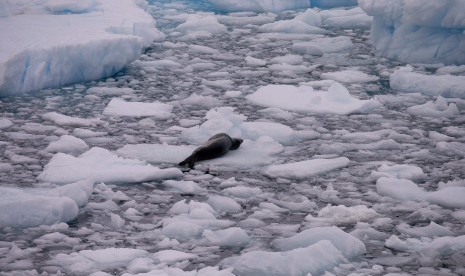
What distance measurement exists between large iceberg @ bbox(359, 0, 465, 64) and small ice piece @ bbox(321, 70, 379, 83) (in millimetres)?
978

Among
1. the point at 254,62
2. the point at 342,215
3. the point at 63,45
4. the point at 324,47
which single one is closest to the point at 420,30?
the point at 324,47

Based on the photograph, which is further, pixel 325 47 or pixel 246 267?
pixel 325 47

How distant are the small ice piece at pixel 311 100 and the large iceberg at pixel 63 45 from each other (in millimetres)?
1703

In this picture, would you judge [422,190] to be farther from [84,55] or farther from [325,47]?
[325,47]

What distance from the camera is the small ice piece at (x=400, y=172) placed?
5035 mm

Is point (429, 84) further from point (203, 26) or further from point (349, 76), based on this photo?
point (203, 26)

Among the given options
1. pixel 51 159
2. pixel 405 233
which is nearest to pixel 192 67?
pixel 51 159

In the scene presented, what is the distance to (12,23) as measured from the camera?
9.07 meters

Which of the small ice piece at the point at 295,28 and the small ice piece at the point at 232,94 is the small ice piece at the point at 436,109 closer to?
the small ice piece at the point at 232,94

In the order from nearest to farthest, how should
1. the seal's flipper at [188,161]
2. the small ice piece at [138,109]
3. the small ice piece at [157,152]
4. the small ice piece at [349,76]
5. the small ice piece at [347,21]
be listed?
the seal's flipper at [188,161]
the small ice piece at [157,152]
the small ice piece at [138,109]
the small ice piece at [349,76]
the small ice piece at [347,21]

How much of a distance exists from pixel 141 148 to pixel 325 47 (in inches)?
194

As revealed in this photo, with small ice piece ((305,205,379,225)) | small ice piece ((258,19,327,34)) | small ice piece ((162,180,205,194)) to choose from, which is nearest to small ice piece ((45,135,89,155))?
small ice piece ((162,180,205,194))

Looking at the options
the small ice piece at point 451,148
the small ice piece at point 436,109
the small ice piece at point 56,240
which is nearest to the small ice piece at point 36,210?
the small ice piece at point 56,240

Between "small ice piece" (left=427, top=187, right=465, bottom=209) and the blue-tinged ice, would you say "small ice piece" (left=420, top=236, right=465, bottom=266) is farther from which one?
the blue-tinged ice
